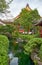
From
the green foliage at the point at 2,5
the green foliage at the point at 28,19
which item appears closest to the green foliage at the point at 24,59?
the green foliage at the point at 2,5

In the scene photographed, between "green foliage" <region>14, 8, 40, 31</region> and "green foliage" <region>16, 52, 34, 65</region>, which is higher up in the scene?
"green foliage" <region>14, 8, 40, 31</region>

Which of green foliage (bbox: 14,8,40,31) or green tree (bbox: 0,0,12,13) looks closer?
green tree (bbox: 0,0,12,13)

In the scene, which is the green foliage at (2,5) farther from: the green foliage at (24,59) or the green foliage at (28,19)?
the green foliage at (28,19)

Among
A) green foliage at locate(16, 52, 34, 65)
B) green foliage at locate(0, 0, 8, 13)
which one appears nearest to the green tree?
green foliage at locate(0, 0, 8, 13)

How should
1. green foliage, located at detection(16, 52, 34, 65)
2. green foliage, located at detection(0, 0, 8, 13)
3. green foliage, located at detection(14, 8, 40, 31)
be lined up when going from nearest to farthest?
green foliage, located at detection(16, 52, 34, 65), green foliage, located at detection(0, 0, 8, 13), green foliage, located at detection(14, 8, 40, 31)

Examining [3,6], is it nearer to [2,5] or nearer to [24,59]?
[2,5]

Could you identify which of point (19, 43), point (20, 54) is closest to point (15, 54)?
point (20, 54)

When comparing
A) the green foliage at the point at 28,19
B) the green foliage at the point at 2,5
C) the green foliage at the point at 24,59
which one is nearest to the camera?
the green foliage at the point at 24,59

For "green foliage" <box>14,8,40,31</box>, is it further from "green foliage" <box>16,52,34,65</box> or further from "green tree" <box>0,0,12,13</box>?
"green foliage" <box>16,52,34,65</box>

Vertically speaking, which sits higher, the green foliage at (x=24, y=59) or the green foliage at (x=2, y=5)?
the green foliage at (x=2, y=5)

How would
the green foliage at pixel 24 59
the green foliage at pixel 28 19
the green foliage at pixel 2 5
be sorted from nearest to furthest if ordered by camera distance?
the green foliage at pixel 24 59
the green foliage at pixel 2 5
the green foliage at pixel 28 19

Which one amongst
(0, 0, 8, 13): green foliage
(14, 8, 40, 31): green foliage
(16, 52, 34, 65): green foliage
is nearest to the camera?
(16, 52, 34, 65): green foliage

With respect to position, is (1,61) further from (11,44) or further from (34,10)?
(34,10)

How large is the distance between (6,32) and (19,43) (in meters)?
1.26
